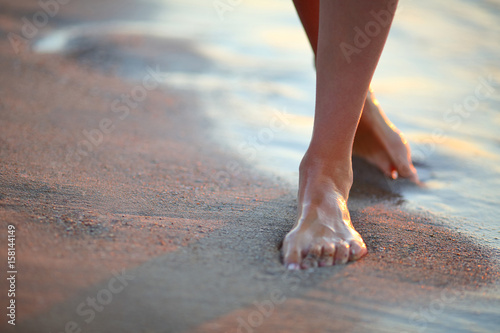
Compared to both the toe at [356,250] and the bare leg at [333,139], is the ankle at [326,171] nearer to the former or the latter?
the bare leg at [333,139]

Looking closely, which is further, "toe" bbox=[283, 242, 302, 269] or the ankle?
the ankle

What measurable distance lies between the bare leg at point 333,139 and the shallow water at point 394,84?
0.44 m

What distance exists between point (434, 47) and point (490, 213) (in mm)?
2494

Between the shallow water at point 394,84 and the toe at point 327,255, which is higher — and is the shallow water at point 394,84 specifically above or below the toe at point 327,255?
below

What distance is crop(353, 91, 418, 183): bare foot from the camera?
2.30m

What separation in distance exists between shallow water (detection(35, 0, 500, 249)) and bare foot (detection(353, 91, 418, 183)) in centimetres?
12

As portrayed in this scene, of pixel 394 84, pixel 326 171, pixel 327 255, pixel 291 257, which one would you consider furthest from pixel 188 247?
pixel 394 84

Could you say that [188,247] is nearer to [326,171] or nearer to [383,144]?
[326,171]

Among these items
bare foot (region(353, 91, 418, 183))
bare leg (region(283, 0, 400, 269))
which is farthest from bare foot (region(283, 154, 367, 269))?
bare foot (region(353, 91, 418, 183))

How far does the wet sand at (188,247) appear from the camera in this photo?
3.89ft

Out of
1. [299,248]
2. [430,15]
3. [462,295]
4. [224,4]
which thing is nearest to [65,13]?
[224,4]

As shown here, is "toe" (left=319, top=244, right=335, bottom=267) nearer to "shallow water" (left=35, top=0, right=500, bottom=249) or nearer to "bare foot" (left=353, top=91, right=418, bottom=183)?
"shallow water" (left=35, top=0, right=500, bottom=249)

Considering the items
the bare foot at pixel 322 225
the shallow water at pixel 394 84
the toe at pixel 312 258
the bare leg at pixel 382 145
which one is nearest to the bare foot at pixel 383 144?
the bare leg at pixel 382 145

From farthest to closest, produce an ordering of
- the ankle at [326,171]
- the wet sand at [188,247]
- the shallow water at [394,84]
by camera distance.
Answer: the shallow water at [394,84] < the ankle at [326,171] < the wet sand at [188,247]
